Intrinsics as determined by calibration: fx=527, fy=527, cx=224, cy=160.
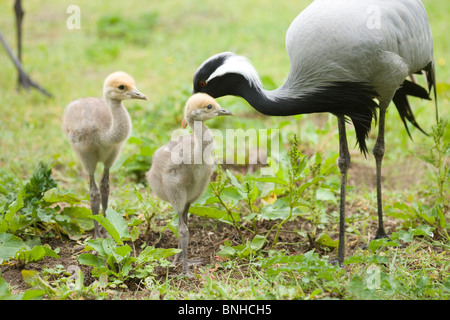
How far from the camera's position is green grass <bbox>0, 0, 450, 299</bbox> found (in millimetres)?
2947

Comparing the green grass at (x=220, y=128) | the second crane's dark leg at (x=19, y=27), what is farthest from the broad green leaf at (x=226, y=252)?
the second crane's dark leg at (x=19, y=27)

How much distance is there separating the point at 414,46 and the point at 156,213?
2105 mm

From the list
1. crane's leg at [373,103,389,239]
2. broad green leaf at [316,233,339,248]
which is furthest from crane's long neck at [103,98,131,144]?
crane's leg at [373,103,389,239]

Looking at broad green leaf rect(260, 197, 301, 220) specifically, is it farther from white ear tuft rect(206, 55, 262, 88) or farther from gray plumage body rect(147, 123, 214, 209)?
white ear tuft rect(206, 55, 262, 88)

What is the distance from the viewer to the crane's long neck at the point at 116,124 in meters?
3.38

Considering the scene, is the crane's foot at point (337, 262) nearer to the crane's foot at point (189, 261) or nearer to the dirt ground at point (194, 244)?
the dirt ground at point (194, 244)

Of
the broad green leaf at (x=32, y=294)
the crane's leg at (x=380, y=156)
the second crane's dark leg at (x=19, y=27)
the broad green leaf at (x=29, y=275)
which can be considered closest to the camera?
the broad green leaf at (x=32, y=294)

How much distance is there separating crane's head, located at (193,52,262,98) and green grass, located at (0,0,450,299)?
699mm

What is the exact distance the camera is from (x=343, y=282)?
9.73 feet

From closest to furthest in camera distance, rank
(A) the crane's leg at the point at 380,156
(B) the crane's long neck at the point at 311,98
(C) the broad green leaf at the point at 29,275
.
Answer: (C) the broad green leaf at the point at 29,275 < (B) the crane's long neck at the point at 311,98 < (A) the crane's leg at the point at 380,156

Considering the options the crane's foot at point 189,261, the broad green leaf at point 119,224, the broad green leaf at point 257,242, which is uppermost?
the broad green leaf at point 119,224

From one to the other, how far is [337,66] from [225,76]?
71 centimetres

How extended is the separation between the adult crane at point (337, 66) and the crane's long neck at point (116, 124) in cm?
51
